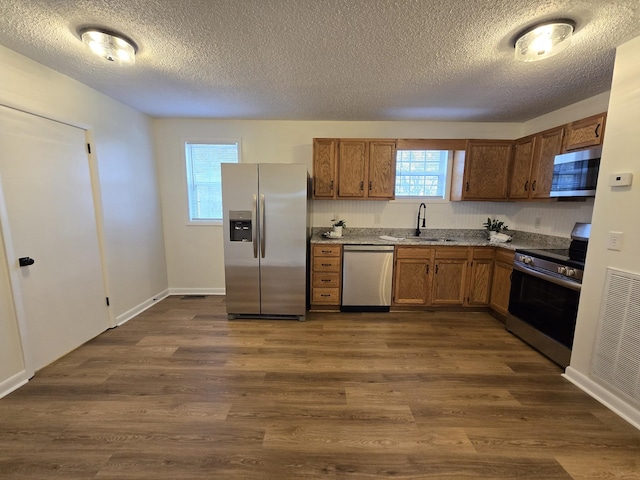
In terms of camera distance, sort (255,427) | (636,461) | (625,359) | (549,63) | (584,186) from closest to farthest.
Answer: (636,461)
(255,427)
(625,359)
(549,63)
(584,186)

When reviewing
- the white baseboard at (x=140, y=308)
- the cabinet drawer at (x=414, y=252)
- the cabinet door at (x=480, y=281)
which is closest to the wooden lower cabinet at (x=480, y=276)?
the cabinet door at (x=480, y=281)

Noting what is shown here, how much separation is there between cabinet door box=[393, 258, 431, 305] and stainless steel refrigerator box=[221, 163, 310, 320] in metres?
1.23

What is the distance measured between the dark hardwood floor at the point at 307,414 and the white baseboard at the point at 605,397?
57mm

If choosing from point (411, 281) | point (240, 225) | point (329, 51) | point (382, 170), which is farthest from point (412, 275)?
point (329, 51)

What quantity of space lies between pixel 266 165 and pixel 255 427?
2.43 meters

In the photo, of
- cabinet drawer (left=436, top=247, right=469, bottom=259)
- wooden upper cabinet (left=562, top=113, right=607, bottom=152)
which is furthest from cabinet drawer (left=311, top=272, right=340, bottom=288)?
wooden upper cabinet (left=562, top=113, right=607, bottom=152)

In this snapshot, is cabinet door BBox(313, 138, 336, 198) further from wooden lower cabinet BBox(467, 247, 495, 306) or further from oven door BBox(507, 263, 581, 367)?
oven door BBox(507, 263, 581, 367)

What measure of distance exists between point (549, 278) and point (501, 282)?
0.81 m

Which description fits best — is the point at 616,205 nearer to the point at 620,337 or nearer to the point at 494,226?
the point at 620,337

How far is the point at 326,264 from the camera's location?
3.34 meters

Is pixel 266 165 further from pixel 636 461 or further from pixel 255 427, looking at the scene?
pixel 636 461

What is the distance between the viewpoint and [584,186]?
7.68 feet

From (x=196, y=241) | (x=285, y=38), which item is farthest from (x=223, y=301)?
(x=285, y=38)

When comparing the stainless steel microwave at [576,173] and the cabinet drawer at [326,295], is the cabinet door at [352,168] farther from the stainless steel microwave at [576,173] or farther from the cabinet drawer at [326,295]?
the stainless steel microwave at [576,173]
